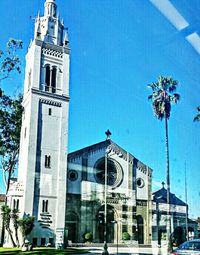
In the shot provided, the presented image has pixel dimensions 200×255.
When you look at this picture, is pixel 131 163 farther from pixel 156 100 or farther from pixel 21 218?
pixel 21 218

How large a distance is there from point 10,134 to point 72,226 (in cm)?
483

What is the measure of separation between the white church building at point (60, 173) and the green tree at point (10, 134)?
17.4 inches

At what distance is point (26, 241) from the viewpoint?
14.2m

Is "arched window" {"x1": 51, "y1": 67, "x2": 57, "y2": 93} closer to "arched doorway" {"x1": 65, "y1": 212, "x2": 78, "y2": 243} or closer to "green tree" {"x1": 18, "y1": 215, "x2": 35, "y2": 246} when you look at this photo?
"arched doorway" {"x1": 65, "y1": 212, "x2": 78, "y2": 243}

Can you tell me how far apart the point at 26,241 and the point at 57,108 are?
19.8ft

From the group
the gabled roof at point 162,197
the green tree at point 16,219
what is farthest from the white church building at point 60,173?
the gabled roof at point 162,197

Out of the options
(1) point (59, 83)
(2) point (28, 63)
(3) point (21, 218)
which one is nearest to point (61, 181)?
(3) point (21, 218)

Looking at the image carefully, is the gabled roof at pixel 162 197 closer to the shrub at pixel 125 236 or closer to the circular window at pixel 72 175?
the shrub at pixel 125 236

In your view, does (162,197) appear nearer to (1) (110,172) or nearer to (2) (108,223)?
(1) (110,172)

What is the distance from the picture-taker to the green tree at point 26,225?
1446 cm

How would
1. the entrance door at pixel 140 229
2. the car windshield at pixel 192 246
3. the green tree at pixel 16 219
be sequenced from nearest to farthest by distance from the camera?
the car windshield at pixel 192 246, the green tree at pixel 16 219, the entrance door at pixel 140 229

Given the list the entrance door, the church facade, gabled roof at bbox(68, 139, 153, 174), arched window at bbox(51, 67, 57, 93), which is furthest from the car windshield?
arched window at bbox(51, 67, 57, 93)

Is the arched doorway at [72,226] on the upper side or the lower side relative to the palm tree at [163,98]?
lower

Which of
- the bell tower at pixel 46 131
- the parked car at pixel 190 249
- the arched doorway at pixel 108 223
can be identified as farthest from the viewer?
the arched doorway at pixel 108 223
